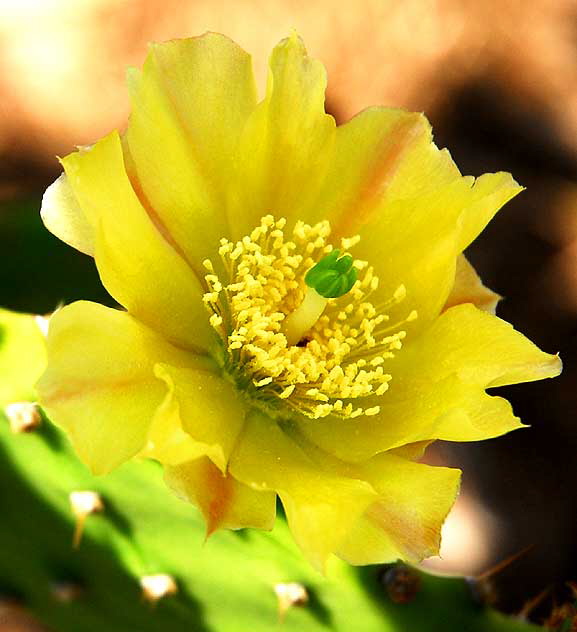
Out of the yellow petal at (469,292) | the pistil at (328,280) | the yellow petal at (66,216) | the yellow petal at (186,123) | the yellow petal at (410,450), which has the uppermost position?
the yellow petal at (186,123)

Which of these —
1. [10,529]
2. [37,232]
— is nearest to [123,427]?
[10,529]

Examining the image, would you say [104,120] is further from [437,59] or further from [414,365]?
[414,365]

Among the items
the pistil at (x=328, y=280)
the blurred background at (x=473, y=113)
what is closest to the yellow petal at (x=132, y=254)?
the pistil at (x=328, y=280)

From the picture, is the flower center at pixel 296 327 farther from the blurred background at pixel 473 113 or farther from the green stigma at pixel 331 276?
the blurred background at pixel 473 113

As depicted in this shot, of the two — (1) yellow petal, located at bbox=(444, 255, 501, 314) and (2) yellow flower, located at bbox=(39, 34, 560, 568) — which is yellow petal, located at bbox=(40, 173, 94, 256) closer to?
(2) yellow flower, located at bbox=(39, 34, 560, 568)

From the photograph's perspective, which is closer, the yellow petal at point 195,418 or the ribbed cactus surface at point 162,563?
the yellow petal at point 195,418

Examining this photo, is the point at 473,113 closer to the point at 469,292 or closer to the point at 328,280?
the point at 469,292

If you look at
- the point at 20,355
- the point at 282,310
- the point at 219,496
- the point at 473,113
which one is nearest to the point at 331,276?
Answer: the point at 282,310
